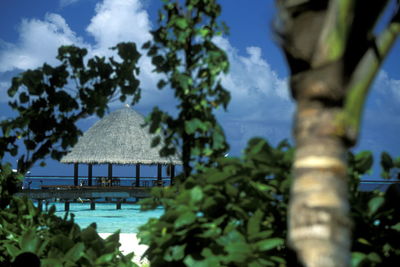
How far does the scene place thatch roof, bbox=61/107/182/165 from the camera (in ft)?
80.7

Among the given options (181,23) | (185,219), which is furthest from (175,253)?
(181,23)

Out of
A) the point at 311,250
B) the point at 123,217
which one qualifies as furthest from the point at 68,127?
the point at 123,217

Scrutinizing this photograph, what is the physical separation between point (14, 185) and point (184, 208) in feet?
6.95

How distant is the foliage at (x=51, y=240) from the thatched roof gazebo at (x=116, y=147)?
20186mm

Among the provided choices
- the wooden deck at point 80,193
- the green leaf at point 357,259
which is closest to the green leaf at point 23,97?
the green leaf at point 357,259

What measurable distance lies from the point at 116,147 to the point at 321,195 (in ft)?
79.7

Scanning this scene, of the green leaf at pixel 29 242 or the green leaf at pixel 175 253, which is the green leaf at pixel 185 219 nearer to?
the green leaf at pixel 175 253

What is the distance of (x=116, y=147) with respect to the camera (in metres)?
25.3

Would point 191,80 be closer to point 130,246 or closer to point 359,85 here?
point 359,85

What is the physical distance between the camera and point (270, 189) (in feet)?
8.04

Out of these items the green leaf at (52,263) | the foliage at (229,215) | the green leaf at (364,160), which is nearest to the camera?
the foliage at (229,215)

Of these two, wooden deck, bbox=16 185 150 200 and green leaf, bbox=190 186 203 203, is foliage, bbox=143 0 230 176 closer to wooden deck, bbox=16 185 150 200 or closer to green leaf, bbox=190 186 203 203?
green leaf, bbox=190 186 203 203

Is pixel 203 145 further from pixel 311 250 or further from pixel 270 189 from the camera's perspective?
pixel 311 250

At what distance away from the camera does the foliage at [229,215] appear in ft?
7.23
